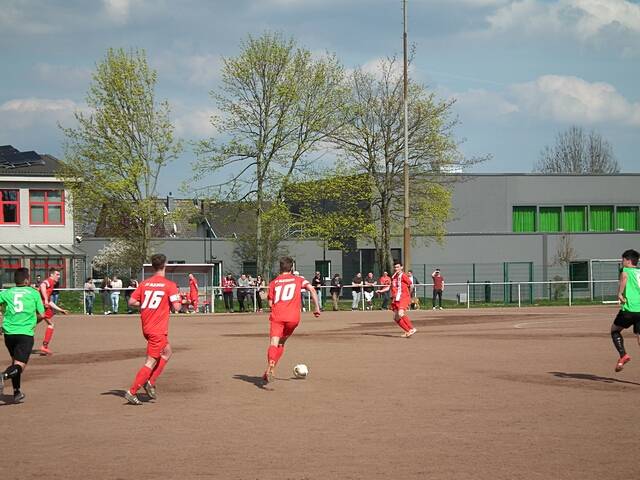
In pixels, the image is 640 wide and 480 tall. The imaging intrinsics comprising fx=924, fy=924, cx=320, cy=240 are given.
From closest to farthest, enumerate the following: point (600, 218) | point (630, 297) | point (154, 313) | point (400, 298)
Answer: point (154, 313), point (630, 297), point (400, 298), point (600, 218)

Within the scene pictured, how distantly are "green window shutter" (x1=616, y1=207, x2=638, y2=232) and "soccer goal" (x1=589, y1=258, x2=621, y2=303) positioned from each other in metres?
8.51

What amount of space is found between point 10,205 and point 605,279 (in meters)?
34.9

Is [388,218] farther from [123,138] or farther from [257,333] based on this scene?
[257,333]

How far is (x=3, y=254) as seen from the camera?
53344 millimetres

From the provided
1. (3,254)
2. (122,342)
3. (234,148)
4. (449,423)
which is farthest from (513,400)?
(3,254)

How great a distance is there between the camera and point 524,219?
2345 inches

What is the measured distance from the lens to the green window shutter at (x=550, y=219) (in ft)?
196

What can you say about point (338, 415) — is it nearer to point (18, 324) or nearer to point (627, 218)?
point (18, 324)

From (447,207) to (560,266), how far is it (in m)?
10.7

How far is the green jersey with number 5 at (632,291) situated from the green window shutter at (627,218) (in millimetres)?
48780

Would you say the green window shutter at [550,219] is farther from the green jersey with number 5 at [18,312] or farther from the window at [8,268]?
the green jersey with number 5 at [18,312]

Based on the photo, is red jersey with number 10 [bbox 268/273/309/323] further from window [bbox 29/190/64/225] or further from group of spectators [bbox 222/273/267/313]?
window [bbox 29/190/64/225]

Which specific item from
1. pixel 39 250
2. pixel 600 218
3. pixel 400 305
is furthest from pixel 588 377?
pixel 600 218

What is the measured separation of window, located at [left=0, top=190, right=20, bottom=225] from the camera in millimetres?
55156
